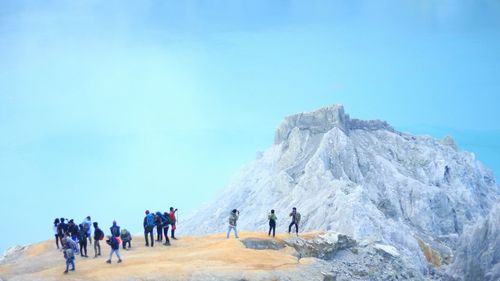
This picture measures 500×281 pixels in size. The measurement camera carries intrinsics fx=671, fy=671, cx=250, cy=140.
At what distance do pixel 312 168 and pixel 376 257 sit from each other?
85.2 metres

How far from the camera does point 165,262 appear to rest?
156ft

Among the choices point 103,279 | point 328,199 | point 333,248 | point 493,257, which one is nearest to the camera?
Answer: point 103,279

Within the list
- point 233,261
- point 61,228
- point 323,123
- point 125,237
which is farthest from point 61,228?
point 323,123

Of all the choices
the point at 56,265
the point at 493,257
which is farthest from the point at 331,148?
the point at 56,265

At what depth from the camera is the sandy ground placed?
45.0 metres

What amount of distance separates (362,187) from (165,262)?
93.6 metres

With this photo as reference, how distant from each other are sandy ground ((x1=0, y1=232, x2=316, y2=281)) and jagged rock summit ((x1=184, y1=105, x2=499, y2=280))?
70.5 m

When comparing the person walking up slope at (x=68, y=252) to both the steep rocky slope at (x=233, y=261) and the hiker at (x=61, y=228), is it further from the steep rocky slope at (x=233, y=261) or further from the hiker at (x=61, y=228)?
the hiker at (x=61, y=228)

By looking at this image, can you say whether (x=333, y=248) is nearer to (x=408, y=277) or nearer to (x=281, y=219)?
(x=408, y=277)

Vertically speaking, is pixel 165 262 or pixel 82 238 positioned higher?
pixel 82 238

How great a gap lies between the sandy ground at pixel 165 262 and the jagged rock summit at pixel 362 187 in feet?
231

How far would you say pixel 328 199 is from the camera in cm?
13462

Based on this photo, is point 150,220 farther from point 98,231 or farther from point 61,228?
point 61,228

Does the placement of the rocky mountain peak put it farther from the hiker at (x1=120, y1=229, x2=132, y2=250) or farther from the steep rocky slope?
the hiker at (x1=120, y1=229, x2=132, y2=250)
